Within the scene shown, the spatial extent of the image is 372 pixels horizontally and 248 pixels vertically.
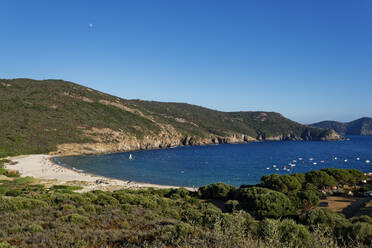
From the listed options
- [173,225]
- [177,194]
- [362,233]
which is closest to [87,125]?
[177,194]

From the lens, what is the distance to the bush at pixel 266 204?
15.3 metres

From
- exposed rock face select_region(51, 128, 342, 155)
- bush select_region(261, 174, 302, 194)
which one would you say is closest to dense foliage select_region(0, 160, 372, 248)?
bush select_region(261, 174, 302, 194)

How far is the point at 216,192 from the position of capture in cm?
2186

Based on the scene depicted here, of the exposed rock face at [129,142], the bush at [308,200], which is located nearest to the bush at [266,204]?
the bush at [308,200]

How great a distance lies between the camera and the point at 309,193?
1808 cm

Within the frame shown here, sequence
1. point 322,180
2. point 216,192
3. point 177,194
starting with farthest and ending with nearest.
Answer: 1. point 322,180
2. point 216,192
3. point 177,194

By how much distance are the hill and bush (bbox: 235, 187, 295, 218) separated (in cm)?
6051

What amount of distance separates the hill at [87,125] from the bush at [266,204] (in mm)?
60507

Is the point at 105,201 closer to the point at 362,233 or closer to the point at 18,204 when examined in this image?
the point at 18,204

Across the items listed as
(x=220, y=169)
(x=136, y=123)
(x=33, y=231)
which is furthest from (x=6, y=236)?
(x=136, y=123)

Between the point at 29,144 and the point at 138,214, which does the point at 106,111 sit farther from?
the point at 138,214

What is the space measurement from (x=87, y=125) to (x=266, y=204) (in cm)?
8129

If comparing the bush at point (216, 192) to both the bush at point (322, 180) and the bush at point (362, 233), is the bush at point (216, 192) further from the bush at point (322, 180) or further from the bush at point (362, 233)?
the bush at point (362, 233)

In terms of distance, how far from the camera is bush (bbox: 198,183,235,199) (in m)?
21.3
